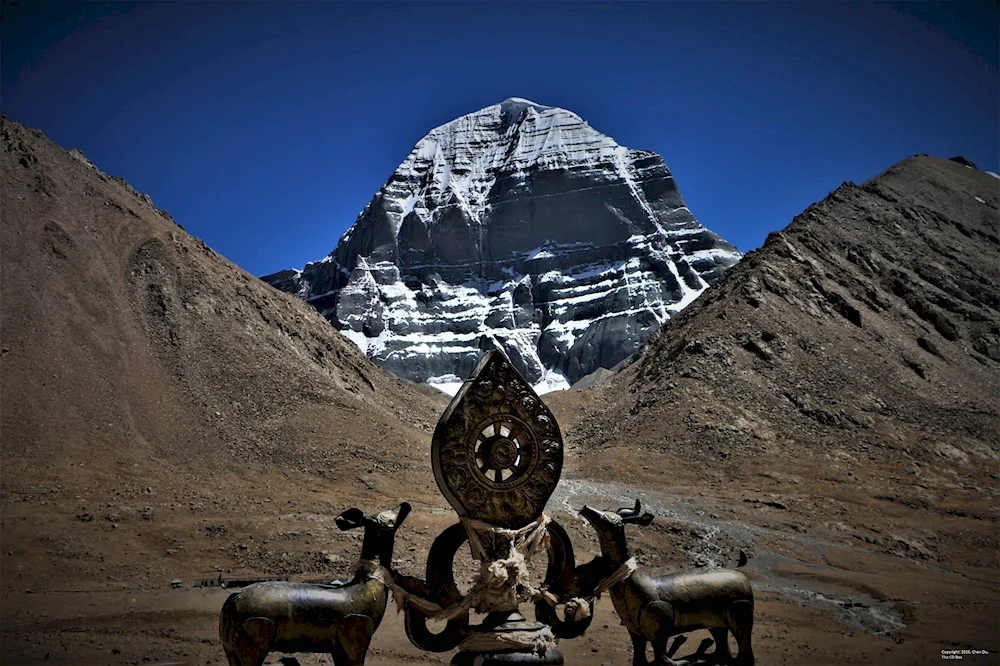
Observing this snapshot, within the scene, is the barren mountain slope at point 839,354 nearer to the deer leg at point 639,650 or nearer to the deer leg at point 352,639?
the deer leg at point 639,650

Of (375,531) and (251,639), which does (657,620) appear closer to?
(375,531)

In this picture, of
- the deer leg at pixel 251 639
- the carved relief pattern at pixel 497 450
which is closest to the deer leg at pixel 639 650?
the carved relief pattern at pixel 497 450

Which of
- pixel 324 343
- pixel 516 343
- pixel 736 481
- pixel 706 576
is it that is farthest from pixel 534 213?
pixel 706 576

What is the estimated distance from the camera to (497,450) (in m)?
7.71

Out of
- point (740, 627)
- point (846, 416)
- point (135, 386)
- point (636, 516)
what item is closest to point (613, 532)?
point (636, 516)

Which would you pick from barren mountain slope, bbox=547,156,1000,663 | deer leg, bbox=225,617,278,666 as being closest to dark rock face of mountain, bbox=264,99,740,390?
barren mountain slope, bbox=547,156,1000,663

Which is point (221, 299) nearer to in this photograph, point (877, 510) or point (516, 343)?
point (877, 510)

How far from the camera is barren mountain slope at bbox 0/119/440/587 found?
2384cm

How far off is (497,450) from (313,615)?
2.15m

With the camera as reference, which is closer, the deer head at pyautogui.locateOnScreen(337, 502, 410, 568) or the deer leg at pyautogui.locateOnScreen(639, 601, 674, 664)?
the deer head at pyautogui.locateOnScreen(337, 502, 410, 568)

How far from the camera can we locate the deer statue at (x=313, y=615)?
678cm

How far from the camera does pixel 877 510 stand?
96.5 feet

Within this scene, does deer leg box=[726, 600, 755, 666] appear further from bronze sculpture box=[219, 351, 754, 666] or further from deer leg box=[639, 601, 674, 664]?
deer leg box=[639, 601, 674, 664]

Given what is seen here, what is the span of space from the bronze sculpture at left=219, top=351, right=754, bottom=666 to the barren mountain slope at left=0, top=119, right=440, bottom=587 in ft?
43.0
